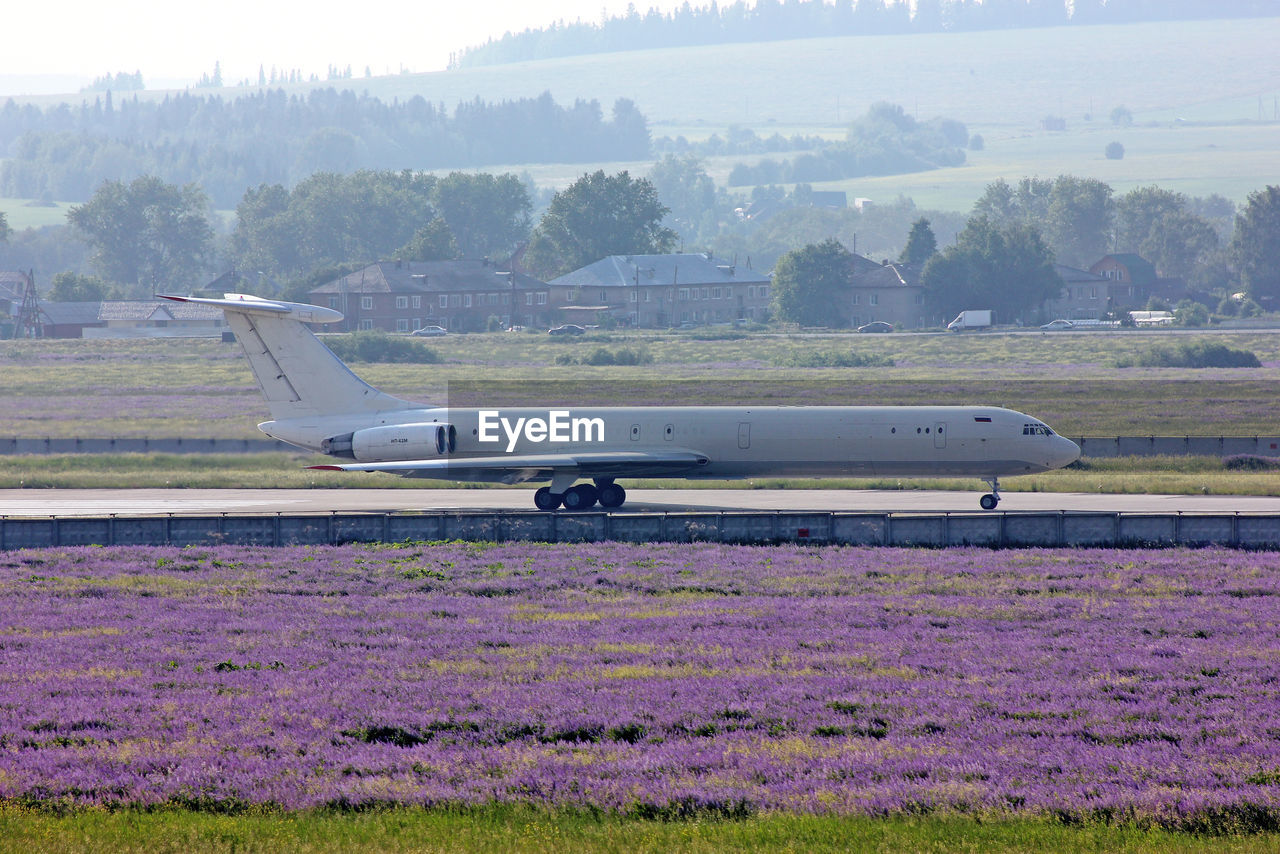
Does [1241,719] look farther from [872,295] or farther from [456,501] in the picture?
[872,295]

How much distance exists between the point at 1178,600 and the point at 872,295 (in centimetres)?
12534

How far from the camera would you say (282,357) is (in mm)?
40781

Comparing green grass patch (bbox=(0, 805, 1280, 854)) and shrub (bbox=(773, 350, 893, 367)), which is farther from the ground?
shrub (bbox=(773, 350, 893, 367))

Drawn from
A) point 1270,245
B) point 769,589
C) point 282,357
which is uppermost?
point 1270,245

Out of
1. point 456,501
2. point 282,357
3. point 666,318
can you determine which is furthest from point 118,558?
point 666,318

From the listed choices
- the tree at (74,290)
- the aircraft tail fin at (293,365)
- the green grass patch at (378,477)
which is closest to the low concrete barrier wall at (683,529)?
the aircraft tail fin at (293,365)

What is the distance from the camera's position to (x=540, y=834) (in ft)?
41.9

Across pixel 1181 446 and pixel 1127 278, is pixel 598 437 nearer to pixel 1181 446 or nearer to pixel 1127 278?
pixel 1181 446

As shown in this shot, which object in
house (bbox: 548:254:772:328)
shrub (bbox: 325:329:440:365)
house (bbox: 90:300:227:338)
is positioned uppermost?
house (bbox: 548:254:772:328)

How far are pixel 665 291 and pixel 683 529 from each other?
12101 cm

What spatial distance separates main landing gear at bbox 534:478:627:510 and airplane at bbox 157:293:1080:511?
0.04 m

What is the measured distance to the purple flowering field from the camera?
14.0m

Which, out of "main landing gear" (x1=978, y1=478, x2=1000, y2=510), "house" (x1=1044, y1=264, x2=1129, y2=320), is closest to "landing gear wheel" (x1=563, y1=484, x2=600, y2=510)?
"main landing gear" (x1=978, y1=478, x2=1000, y2=510)

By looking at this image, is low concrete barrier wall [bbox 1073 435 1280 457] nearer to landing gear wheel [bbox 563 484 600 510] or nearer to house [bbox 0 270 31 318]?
landing gear wheel [bbox 563 484 600 510]
